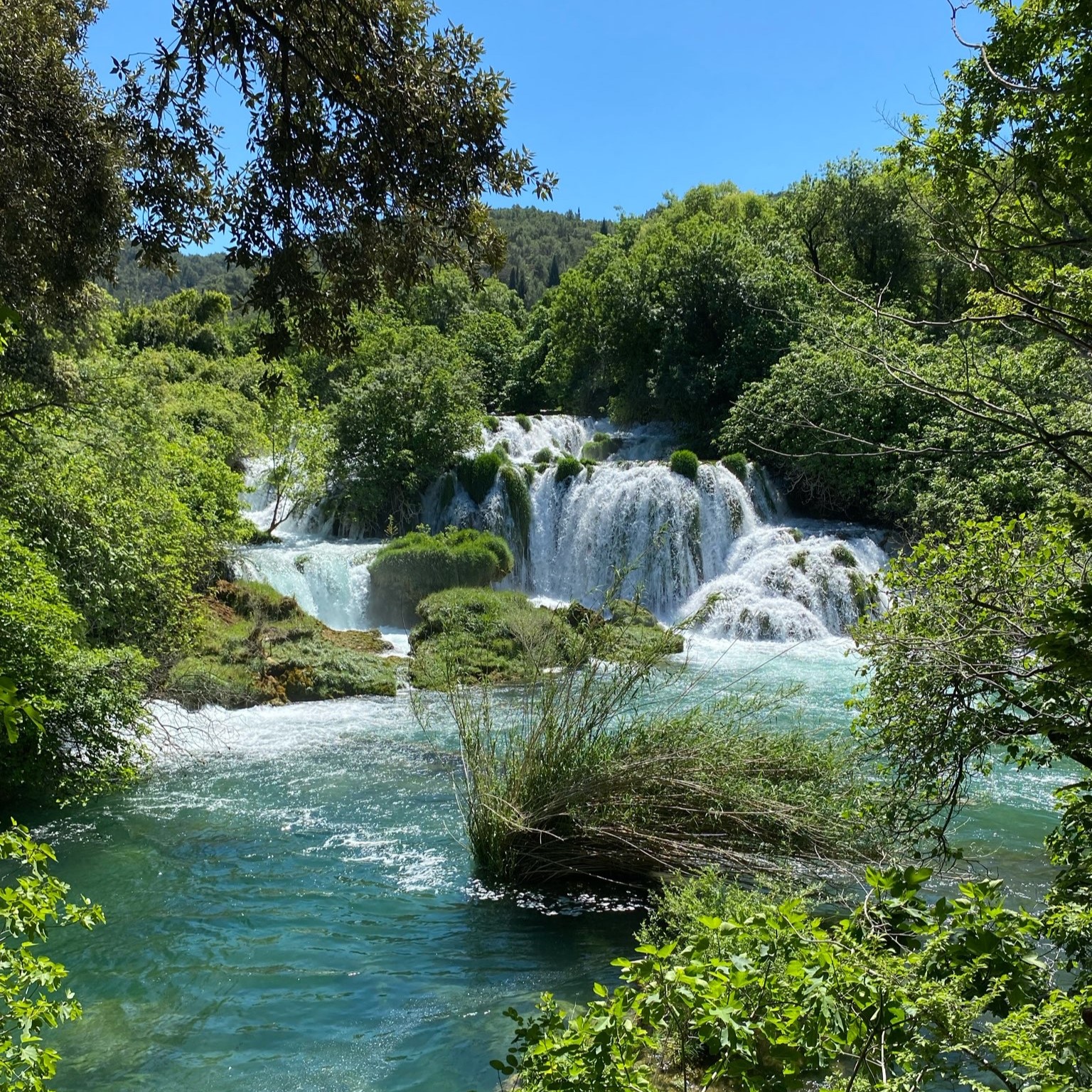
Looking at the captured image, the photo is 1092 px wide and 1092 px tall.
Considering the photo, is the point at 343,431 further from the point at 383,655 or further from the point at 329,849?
the point at 329,849

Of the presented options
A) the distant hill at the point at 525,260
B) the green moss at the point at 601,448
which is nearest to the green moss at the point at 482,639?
the green moss at the point at 601,448

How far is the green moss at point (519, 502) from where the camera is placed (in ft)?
78.3

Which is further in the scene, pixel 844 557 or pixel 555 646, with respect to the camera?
pixel 844 557

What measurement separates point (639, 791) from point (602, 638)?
3.90ft

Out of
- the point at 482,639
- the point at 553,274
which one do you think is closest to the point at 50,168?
the point at 482,639

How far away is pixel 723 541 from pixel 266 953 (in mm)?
17143

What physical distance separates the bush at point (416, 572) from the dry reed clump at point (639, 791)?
13222 millimetres

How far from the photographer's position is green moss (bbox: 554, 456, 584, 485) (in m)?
23.9

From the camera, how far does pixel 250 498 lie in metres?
28.4

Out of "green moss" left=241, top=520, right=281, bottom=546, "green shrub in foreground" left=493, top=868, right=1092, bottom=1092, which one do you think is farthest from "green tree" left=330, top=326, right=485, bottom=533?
"green shrub in foreground" left=493, top=868, right=1092, bottom=1092

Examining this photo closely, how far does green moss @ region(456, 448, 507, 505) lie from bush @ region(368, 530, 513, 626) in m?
4.10

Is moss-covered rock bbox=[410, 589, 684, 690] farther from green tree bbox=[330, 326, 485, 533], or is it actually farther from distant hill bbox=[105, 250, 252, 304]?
distant hill bbox=[105, 250, 252, 304]

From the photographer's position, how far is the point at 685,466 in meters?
22.8

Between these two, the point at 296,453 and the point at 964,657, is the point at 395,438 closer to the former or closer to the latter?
the point at 296,453
